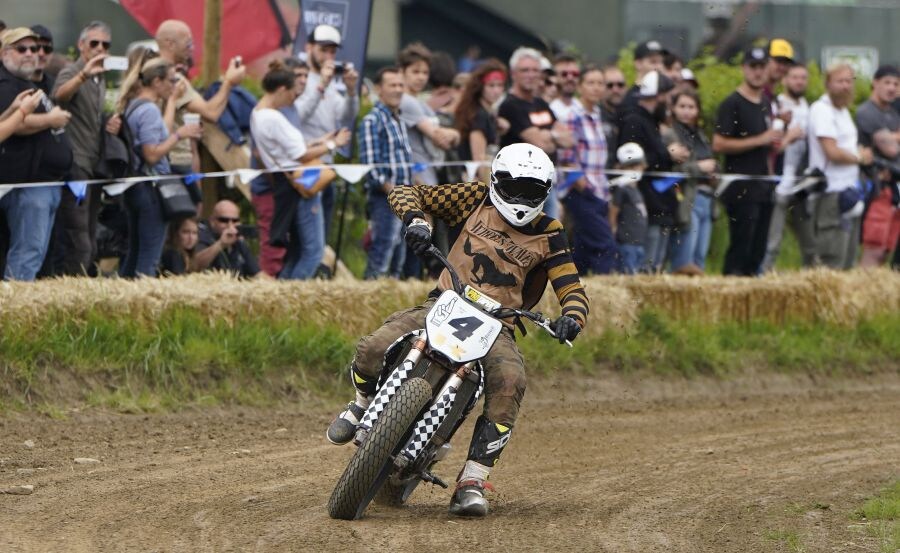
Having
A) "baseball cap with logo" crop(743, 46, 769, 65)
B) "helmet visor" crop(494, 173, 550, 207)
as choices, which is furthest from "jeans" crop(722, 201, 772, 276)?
"helmet visor" crop(494, 173, 550, 207)

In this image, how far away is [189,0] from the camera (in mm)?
14633

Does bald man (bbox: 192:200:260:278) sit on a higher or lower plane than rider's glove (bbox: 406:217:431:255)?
lower

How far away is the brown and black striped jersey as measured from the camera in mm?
8195

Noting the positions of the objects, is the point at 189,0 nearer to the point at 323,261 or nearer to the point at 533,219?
the point at 323,261

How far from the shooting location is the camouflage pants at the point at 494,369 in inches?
313

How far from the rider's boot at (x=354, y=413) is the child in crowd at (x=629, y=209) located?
626 centimetres

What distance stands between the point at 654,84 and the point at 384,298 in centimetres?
350

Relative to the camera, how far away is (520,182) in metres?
8.08

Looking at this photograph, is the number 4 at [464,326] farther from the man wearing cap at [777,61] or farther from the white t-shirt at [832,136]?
the white t-shirt at [832,136]

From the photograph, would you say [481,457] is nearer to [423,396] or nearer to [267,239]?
[423,396]

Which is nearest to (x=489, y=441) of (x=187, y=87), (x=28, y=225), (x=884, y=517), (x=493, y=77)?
(x=884, y=517)

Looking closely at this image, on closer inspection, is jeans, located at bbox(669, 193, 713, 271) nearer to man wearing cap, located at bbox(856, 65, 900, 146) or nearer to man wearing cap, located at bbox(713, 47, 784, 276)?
man wearing cap, located at bbox(713, 47, 784, 276)

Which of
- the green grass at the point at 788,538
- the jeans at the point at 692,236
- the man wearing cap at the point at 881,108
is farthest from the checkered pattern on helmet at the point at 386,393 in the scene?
the man wearing cap at the point at 881,108

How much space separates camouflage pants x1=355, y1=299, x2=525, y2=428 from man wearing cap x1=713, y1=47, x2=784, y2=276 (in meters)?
7.10
